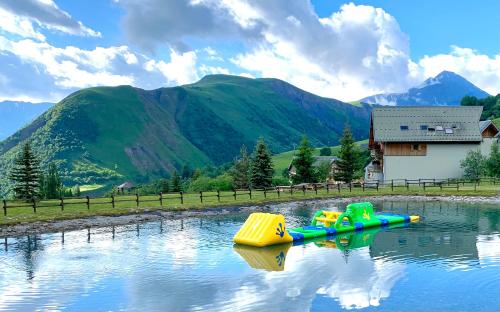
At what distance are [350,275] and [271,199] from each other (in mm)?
32046

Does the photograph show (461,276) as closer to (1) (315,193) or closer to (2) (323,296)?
(2) (323,296)

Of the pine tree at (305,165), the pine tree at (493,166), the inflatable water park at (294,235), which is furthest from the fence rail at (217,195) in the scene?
the inflatable water park at (294,235)

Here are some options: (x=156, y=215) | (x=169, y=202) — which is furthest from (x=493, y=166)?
(x=156, y=215)

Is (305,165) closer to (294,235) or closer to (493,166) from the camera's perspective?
(493,166)

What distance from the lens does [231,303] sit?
17250 millimetres

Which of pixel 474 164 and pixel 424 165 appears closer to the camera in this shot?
pixel 474 164

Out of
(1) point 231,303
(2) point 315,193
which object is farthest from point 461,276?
(2) point 315,193

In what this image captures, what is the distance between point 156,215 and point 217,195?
36.9ft

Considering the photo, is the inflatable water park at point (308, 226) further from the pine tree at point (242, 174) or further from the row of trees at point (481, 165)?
the pine tree at point (242, 174)

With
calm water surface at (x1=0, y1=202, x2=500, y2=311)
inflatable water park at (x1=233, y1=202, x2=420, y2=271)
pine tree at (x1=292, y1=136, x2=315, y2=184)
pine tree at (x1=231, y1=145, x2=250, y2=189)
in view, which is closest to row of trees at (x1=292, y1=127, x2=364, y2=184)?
pine tree at (x1=292, y1=136, x2=315, y2=184)

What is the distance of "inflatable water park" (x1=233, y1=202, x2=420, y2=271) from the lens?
1015 inches

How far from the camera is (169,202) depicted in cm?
4916

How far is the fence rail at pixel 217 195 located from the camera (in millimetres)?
44594

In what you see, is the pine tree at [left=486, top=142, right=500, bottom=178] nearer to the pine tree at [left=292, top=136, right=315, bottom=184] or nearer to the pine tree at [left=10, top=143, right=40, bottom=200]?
the pine tree at [left=292, top=136, right=315, bottom=184]
